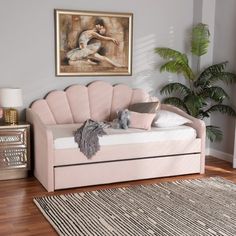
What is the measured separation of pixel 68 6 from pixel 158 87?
1.64 m

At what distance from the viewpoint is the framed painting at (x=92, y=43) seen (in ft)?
16.0

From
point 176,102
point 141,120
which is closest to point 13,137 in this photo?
point 141,120

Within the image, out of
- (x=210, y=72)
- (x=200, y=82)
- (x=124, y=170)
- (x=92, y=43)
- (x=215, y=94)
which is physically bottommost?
(x=124, y=170)

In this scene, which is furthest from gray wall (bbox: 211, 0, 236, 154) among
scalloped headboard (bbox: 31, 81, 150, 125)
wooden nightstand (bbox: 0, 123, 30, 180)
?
wooden nightstand (bbox: 0, 123, 30, 180)

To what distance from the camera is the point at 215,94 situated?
518 centimetres

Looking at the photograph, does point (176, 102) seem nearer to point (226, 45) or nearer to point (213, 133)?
point (213, 133)

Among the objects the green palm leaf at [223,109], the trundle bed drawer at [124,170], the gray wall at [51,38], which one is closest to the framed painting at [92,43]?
the gray wall at [51,38]

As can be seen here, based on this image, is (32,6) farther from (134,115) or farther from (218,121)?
(218,121)

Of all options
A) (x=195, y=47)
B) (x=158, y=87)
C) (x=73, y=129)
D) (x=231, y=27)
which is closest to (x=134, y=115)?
(x=73, y=129)

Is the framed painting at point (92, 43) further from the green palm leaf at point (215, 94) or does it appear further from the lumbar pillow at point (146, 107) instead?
the green palm leaf at point (215, 94)

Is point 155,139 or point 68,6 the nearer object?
point 155,139

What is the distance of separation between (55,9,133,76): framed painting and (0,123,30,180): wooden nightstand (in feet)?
3.06

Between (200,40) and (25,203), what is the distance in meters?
3.11

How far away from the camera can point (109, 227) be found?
318cm
